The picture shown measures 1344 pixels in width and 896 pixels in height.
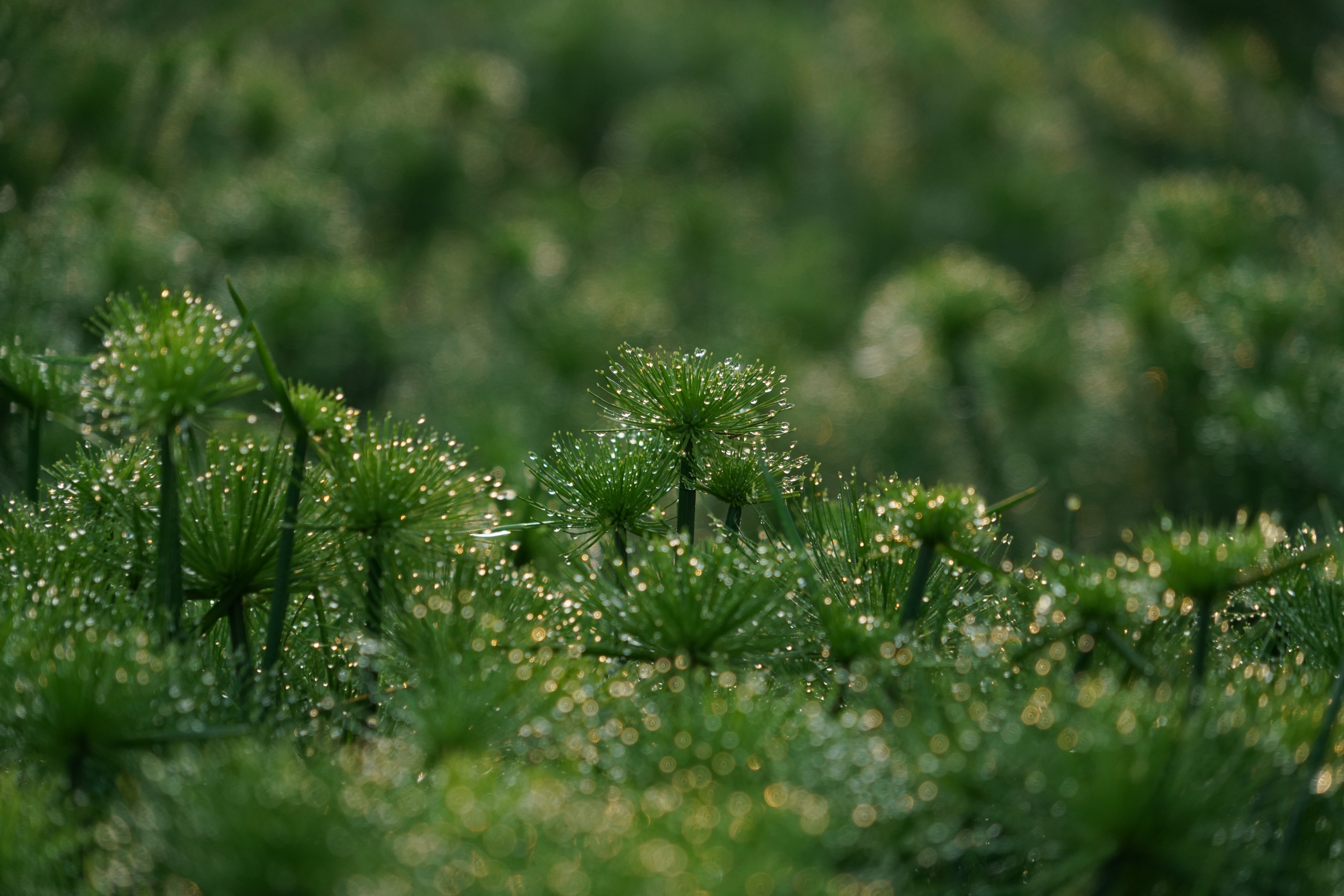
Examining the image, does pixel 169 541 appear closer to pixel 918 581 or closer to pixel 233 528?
pixel 233 528

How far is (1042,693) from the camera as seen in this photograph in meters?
0.22

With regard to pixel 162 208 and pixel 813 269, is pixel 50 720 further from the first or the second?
pixel 813 269

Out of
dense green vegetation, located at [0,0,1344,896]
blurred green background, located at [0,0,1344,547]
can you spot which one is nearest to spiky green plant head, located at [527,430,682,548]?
dense green vegetation, located at [0,0,1344,896]

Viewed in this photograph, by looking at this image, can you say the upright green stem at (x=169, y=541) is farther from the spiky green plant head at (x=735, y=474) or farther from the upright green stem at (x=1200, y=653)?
the upright green stem at (x=1200, y=653)

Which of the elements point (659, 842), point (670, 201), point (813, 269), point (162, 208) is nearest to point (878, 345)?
point (813, 269)

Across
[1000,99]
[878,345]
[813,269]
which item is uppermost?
[1000,99]

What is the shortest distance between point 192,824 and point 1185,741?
21 centimetres

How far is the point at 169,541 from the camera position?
0.83 feet

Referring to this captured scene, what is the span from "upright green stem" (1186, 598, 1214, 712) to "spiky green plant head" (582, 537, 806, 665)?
0.10 metres

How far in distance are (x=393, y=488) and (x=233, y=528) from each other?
0.05 meters

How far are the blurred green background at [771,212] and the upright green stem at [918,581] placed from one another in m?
0.25

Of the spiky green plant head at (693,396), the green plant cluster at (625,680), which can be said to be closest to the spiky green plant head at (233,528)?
the green plant cluster at (625,680)

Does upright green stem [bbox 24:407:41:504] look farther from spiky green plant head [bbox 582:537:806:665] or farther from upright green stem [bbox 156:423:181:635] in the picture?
spiky green plant head [bbox 582:537:806:665]

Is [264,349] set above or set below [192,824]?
above
